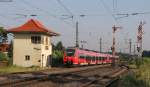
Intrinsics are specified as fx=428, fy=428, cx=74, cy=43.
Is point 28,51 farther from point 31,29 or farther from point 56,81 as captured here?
point 56,81

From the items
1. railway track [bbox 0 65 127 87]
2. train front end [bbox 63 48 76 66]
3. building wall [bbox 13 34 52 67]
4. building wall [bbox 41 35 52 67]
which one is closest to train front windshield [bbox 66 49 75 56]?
train front end [bbox 63 48 76 66]

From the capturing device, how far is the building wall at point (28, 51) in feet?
212

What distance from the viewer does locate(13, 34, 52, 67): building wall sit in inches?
2539

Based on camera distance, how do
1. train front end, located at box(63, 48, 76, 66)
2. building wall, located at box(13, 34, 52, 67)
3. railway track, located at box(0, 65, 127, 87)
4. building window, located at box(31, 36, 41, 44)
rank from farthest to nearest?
building window, located at box(31, 36, 41, 44)
building wall, located at box(13, 34, 52, 67)
train front end, located at box(63, 48, 76, 66)
railway track, located at box(0, 65, 127, 87)

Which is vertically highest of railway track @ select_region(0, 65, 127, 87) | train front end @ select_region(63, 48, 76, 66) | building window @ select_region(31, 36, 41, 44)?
building window @ select_region(31, 36, 41, 44)

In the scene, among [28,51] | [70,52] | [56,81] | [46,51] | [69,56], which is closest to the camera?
[56,81]

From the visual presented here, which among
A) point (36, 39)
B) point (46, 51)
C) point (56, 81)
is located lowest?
point (56, 81)

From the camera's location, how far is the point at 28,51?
65.7 metres

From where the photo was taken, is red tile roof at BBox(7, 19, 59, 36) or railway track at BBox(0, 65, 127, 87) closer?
railway track at BBox(0, 65, 127, 87)

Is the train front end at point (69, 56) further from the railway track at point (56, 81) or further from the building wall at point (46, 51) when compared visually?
the railway track at point (56, 81)

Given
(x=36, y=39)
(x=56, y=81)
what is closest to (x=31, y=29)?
(x=36, y=39)

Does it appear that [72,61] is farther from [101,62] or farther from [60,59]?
[101,62]

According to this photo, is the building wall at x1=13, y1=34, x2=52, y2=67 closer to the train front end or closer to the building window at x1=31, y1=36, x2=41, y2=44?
the building window at x1=31, y1=36, x2=41, y2=44

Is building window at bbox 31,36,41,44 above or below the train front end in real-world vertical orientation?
above
